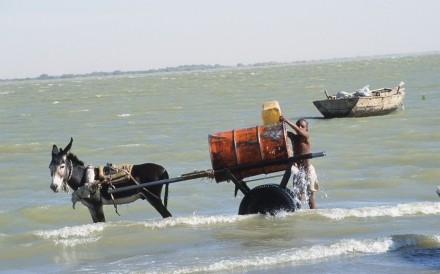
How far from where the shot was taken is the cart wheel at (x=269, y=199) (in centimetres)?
1184

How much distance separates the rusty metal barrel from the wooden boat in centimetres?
2178

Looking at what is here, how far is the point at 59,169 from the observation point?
38.3 feet

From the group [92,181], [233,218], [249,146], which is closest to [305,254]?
[249,146]

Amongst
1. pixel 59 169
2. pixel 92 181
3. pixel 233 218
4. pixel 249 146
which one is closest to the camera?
pixel 249 146

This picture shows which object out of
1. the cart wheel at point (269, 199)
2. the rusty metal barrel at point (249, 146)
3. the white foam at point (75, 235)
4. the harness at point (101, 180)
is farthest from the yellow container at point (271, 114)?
the white foam at point (75, 235)

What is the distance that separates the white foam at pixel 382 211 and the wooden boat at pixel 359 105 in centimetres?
1983

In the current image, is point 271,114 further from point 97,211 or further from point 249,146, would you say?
point 97,211

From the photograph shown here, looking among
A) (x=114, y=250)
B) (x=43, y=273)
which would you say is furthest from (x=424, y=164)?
(x=43, y=273)

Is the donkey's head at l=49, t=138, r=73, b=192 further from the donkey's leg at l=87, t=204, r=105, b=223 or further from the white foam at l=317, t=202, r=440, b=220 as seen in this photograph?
the white foam at l=317, t=202, r=440, b=220

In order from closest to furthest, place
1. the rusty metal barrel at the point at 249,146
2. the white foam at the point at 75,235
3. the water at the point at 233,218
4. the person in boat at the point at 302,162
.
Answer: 1. the water at the point at 233,218
2. the rusty metal barrel at the point at 249,146
3. the person in boat at the point at 302,162
4. the white foam at the point at 75,235

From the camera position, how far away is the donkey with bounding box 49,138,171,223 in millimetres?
11719

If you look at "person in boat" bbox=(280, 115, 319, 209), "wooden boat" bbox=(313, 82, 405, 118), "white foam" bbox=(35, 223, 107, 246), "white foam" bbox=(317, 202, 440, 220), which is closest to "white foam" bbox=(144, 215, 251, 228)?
"white foam" bbox=(35, 223, 107, 246)

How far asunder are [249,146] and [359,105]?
22.0m

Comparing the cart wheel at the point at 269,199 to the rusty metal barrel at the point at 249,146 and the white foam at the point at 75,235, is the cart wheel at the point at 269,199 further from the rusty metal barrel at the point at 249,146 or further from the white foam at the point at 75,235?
the white foam at the point at 75,235
